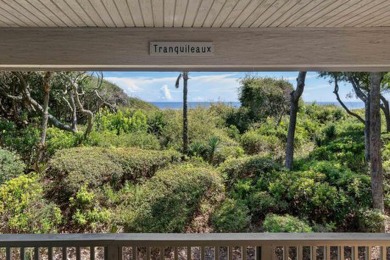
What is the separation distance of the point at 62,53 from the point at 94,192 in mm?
4264

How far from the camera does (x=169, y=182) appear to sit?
6.42 m

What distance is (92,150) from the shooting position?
723 centimetres

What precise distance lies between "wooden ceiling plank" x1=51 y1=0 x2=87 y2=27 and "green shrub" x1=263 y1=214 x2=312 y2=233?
3977 mm

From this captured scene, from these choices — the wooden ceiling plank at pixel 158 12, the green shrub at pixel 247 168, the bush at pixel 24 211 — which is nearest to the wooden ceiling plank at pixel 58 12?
the wooden ceiling plank at pixel 158 12

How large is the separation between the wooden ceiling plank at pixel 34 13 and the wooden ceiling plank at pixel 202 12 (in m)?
0.90

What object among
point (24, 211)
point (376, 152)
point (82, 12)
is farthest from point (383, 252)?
point (24, 211)

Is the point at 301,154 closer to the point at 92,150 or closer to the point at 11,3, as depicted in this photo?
the point at 92,150

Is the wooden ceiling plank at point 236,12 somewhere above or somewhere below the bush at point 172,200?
above

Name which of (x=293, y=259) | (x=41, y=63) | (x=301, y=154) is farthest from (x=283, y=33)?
(x=301, y=154)

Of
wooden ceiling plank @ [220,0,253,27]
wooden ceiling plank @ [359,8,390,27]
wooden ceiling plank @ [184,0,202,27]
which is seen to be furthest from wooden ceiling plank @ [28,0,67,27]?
wooden ceiling plank @ [359,8,390,27]

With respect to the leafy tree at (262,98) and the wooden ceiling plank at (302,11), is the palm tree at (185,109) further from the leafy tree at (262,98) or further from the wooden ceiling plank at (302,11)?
the wooden ceiling plank at (302,11)

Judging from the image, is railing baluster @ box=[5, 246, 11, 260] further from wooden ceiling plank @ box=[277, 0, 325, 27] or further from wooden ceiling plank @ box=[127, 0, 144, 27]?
wooden ceiling plank @ box=[277, 0, 325, 27]

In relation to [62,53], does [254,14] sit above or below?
above

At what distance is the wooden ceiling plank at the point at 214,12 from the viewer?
1936 millimetres
